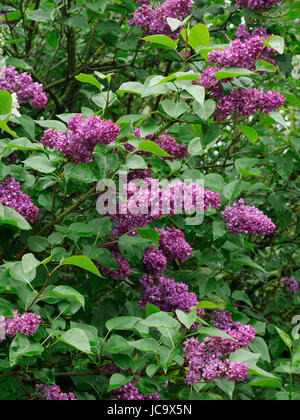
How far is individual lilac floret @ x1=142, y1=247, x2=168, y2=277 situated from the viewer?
1685 millimetres

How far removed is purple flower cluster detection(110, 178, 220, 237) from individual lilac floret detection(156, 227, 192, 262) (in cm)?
19

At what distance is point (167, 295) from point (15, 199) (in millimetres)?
617

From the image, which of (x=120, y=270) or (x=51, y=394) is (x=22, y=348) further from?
(x=120, y=270)

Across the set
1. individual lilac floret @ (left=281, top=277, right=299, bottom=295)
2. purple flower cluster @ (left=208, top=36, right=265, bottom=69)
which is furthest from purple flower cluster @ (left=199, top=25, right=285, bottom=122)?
individual lilac floret @ (left=281, top=277, right=299, bottom=295)

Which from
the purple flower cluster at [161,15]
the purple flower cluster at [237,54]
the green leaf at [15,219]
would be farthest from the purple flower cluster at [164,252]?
the purple flower cluster at [161,15]

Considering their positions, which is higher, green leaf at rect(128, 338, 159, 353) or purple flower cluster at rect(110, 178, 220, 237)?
purple flower cluster at rect(110, 178, 220, 237)

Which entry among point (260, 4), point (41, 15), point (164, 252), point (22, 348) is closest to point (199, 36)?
point (260, 4)

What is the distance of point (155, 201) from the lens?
147cm

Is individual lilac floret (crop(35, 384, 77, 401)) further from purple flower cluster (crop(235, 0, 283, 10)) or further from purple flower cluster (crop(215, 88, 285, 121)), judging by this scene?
purple flower cluster (crop(235, 0, 283, 10))

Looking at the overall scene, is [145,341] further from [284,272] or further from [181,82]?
[284,272]

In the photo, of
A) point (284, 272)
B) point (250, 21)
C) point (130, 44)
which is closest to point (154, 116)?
point (130, 44)

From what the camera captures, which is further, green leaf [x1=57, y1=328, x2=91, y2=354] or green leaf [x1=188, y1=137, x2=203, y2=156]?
green leaf [x1=188, y1=137, x2=203, y2=156]

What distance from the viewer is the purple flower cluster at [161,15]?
1866 mm

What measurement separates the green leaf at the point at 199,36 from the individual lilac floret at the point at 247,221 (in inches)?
23.0
